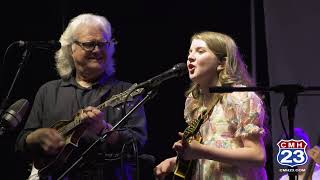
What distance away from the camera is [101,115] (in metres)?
2.92

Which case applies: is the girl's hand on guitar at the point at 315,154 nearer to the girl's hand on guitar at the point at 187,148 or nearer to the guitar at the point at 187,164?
the guitar at the point at 187,164

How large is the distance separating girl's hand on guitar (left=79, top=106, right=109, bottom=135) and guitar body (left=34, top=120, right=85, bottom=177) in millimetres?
123

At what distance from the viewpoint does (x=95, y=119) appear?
9.60ft

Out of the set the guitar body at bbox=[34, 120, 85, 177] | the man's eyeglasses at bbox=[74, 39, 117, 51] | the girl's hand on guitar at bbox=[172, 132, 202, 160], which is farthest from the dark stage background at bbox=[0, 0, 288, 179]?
the girl's hand on guitar at bbox=[172, 132, 202, 160]

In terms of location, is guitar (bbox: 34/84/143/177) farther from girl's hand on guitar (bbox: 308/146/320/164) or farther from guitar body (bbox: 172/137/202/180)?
girl's hand on guitar (bbox: 308/146/320/164)

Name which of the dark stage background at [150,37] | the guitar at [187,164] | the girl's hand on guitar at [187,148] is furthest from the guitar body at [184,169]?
the dark stage background at [150,37]

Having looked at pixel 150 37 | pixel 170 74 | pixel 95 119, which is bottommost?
pixel 95 119

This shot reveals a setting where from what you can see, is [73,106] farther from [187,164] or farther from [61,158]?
[187,164]

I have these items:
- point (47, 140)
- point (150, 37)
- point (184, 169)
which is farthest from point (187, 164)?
point (150, 37)

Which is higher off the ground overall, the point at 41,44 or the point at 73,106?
the point at 41,44

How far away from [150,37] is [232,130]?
Answer: 187 centimetres

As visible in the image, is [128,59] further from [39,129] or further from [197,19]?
[39,129]

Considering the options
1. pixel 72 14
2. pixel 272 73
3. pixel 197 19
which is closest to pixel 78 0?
pixel 72 14

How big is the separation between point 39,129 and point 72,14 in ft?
5.80
